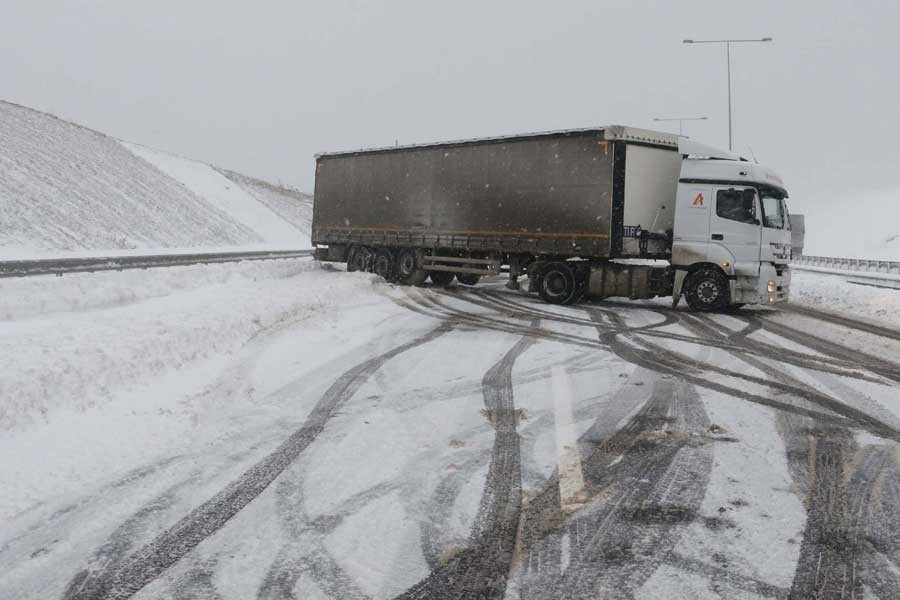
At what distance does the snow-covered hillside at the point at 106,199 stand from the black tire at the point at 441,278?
14211 millimetres

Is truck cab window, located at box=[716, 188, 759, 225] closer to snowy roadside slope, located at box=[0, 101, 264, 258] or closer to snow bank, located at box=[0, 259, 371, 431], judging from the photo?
snow bank, located at box=[0, 259, 371, 431]

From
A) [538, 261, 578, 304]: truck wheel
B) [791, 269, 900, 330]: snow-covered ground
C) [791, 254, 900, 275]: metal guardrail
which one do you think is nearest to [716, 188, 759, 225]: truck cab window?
[791, 269, 900, 330]: snow-covered ground

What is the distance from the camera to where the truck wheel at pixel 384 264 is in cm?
1975

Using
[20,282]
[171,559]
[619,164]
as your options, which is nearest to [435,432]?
[171,559]

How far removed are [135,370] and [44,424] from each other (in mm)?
1537

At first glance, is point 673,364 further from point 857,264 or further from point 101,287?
point 857,264

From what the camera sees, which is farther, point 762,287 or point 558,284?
point 558,284

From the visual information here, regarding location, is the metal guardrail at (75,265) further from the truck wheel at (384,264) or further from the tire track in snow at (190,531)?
the tire track in snow at (190,531)

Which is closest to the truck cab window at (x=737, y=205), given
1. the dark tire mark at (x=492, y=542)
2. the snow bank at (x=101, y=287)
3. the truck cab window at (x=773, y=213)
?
the truck cab window at (x=773, y=213)

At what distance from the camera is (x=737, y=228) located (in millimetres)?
14125

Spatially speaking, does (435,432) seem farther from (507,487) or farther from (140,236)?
(140,236)

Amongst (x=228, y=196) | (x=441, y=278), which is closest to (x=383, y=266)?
(x=441, y=278)

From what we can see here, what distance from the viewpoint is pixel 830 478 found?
444 centimetres

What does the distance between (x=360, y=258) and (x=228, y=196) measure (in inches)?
1413
